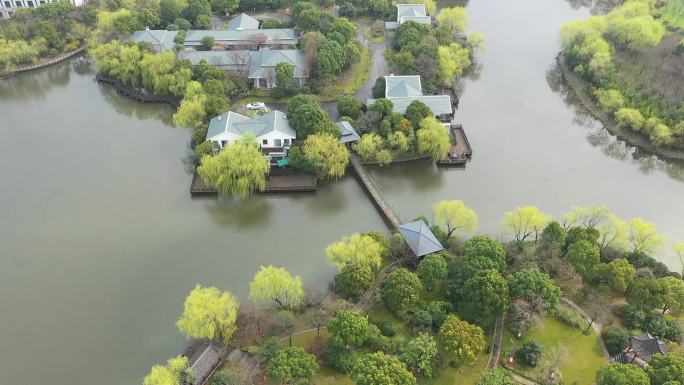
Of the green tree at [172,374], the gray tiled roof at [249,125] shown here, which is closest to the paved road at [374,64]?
the gray tiled roof at [249,125]

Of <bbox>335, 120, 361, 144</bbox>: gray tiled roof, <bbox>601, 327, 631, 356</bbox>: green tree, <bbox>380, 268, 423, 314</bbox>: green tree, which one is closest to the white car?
<bbox>335, 120, 361, 144</bbox>: gray tiled roof

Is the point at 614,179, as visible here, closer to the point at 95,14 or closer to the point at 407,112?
the point at 407,112

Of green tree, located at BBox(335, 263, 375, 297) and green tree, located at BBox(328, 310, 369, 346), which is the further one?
green tree, located at BBox(335, 263, 375, 297)

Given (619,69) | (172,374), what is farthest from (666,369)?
(619,69)

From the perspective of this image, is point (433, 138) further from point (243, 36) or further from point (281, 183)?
point (243, 36)

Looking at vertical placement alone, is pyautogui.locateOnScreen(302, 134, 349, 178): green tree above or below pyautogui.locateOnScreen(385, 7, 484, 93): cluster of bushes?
below

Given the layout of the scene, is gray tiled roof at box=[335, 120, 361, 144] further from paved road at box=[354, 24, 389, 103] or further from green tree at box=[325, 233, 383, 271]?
green tree at box=[325, 233, 383, 271]

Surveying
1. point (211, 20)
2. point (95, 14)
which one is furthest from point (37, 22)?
point (211, 20)
